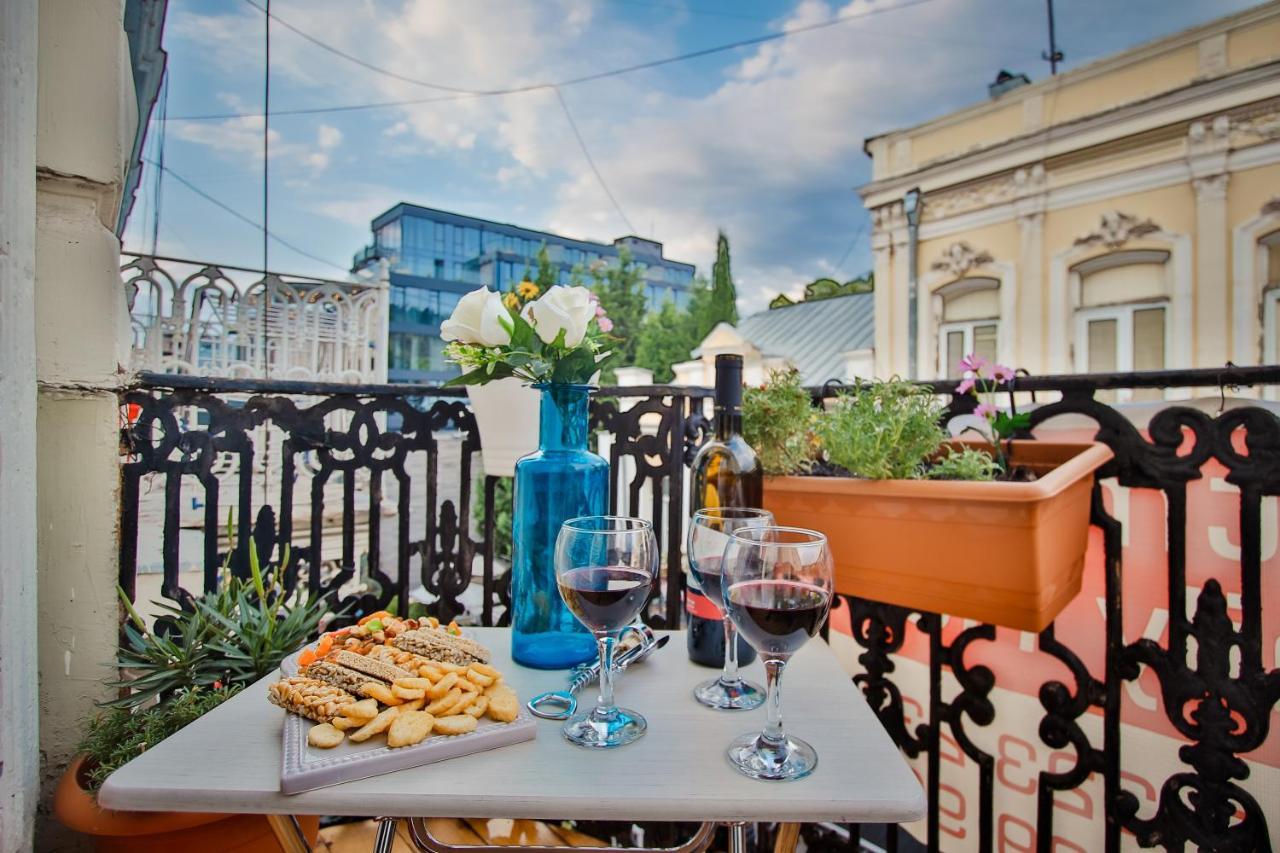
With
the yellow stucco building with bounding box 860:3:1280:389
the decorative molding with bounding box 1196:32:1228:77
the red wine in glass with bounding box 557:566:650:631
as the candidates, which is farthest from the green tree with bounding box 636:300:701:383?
the red wine in glass with bounding box 557:566:650:631

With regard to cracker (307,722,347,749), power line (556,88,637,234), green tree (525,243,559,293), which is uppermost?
power line (556,88,637,234)

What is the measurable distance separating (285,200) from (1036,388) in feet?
22.8

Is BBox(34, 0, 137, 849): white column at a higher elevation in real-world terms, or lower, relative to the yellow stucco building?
lower

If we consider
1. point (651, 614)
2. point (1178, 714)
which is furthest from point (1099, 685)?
point (651, 614)

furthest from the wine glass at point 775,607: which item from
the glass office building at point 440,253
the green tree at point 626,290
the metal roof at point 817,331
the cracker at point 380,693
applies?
the green tree at point 626,290

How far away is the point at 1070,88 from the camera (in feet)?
17.0

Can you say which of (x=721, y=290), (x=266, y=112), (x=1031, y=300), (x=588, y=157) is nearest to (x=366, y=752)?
(x=266, y=112)

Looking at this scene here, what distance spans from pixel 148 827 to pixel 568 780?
590mm

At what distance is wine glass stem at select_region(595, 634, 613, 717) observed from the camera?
1.96 feet

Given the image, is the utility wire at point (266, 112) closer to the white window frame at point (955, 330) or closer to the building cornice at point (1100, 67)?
the white window frame at point (955, 330)

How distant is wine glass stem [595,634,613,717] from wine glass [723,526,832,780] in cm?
13

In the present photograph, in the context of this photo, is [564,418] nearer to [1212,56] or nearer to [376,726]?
[376,726]

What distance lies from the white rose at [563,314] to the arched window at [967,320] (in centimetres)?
559

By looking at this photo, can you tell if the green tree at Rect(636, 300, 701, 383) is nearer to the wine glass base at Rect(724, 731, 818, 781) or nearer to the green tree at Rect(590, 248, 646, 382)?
the green tree at Rect(590, 248, 646, 382)
